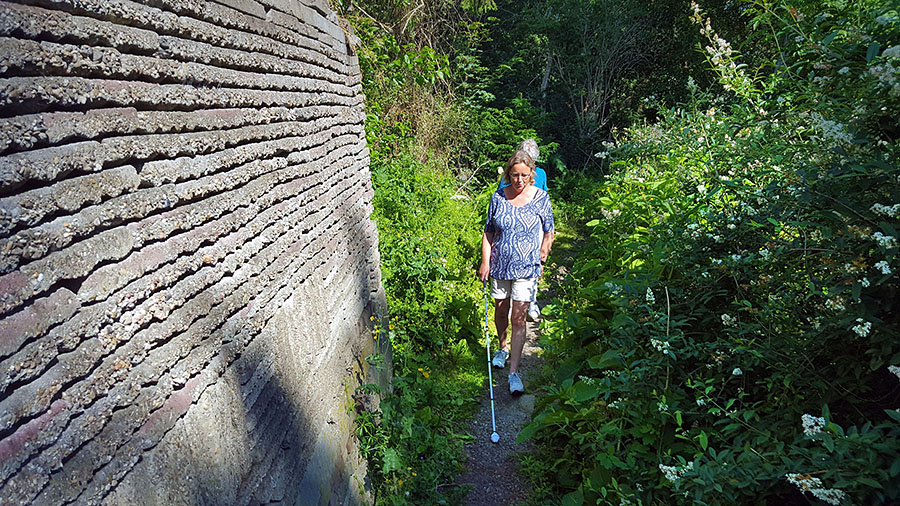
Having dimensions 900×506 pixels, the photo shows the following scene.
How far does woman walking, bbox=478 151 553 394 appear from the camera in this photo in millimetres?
4699

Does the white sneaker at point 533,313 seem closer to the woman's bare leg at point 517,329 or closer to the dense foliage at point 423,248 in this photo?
the dense foliage at point 423,248

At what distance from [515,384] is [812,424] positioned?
3.48m

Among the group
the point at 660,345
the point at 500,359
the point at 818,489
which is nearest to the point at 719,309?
the point at 660,345

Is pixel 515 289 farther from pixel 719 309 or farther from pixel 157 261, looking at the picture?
pixel 157 261

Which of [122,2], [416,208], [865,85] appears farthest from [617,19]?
[122,2]

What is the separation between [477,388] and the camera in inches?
202

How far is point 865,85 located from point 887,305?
2.74 ft

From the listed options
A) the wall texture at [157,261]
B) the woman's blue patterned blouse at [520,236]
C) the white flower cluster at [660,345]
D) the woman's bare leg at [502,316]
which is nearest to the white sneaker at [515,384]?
the woman's bare leg at [502,316]

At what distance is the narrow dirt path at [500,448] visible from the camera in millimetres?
→ 3705

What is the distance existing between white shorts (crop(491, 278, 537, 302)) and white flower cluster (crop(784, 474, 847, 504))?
3.37 m

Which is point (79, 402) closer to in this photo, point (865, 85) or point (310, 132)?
point (310, 132)

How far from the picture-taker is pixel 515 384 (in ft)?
16.1

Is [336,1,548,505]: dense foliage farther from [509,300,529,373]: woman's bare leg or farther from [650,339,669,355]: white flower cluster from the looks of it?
[650,339,669,355]: white flower cluster

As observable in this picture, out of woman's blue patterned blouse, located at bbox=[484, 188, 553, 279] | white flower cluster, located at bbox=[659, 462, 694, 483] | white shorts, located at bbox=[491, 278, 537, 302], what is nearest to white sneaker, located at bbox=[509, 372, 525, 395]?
white shorts, located at bbox=[491, 278, 537, 302]
